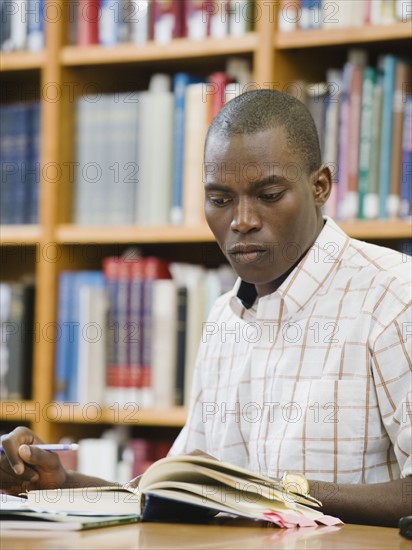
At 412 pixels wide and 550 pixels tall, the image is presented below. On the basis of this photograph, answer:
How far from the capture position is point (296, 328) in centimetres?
161

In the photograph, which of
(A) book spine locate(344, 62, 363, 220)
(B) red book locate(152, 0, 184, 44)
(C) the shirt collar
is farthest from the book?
(B) red book locate(152, 0, 184, 44)

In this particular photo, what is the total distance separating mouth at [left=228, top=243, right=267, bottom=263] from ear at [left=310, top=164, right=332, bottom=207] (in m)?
0.15

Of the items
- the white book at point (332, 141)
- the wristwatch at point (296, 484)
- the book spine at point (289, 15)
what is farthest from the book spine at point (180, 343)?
the wristwatch at point (296, 484)

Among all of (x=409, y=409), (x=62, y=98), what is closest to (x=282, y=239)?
(x=409, y=409)

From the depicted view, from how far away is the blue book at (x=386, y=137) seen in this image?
212 cm

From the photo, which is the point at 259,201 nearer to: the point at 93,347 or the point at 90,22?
the point at 93,347

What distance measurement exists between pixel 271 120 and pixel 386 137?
588 millimetres

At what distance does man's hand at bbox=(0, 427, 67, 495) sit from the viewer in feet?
4.73

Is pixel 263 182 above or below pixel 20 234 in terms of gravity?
above

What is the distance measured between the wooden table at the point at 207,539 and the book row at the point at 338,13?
4.16ft

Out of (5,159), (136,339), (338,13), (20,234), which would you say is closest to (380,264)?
(338,13)

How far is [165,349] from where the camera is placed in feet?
7.62

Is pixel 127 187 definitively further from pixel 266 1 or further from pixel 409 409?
pixel 409 409

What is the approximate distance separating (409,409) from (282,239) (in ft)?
1.08
